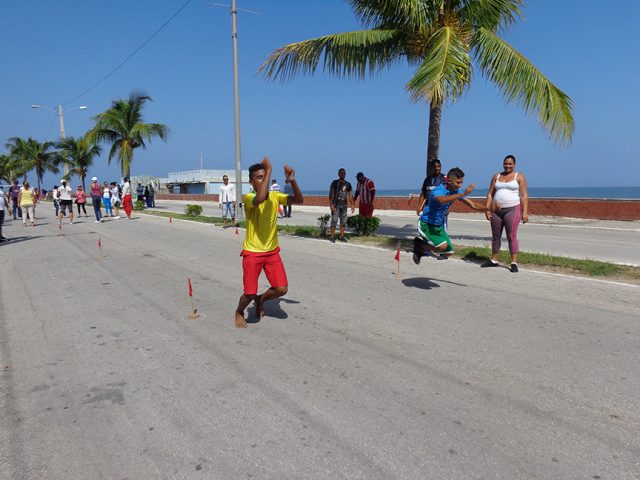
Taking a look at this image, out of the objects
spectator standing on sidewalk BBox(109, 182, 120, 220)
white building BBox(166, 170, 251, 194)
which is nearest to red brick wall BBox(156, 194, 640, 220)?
spectator standing on sidewalk BBox(109, 182, 120, 220)

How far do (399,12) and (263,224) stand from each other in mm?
8392

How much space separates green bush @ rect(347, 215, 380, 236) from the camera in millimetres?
12727

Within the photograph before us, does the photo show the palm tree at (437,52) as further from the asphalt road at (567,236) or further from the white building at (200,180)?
the white building at (200,180)

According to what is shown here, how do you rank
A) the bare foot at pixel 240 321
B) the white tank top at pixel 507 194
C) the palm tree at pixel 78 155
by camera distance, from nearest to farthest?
1. the bare foot at pixel 240 321
2. the white tank top at pixel 507 194
3. the palm tree at pixel 78 155

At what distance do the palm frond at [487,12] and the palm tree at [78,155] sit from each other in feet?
131

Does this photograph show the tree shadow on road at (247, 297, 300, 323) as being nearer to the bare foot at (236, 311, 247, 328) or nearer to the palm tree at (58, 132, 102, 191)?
the bare foot at (236, 311, 247, 328)

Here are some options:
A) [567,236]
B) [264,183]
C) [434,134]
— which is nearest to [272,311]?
[264,183]

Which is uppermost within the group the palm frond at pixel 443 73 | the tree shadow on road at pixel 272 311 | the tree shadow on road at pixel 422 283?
the palm frond at pixel 443 73

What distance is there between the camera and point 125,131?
3316 centimetres

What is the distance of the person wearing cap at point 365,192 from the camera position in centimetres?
1212

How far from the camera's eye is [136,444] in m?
2.93

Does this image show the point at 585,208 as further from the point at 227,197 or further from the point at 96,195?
the point at 96,195

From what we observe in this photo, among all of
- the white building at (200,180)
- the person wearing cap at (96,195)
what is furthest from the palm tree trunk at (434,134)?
the white building at (200,180)

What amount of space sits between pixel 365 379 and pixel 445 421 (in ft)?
2.67
